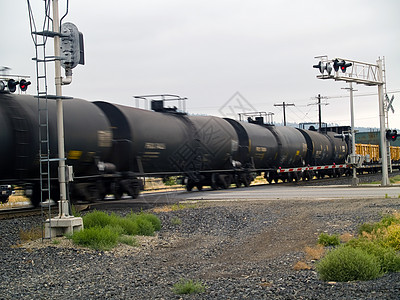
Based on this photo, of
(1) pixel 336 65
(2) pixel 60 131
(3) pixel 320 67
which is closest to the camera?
(2) pixel 60 131

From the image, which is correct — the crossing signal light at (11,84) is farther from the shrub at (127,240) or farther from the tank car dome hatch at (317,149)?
the tank car dome hatch at (317,149)

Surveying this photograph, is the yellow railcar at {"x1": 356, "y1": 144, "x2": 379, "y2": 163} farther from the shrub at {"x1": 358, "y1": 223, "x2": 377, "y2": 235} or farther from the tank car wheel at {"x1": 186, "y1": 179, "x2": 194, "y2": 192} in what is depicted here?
the shrub at {"x1": 358, "y1": 223, "x2": 377, "y2": 235}

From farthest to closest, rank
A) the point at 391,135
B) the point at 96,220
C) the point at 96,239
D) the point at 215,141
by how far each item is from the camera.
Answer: the point at 391,135
the point at 215,141
the point at 96,220
the point at 96,239

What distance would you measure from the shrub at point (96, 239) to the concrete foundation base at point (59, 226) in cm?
33

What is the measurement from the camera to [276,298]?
6180 mm

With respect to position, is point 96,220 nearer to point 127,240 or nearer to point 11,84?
point 127,240

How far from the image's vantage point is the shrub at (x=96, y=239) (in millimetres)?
10477

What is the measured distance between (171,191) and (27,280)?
17480 millimetres

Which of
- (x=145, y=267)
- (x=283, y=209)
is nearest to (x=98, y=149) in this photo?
(x=283, y=209)

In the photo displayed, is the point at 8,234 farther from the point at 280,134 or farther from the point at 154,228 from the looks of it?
the point at 280,134

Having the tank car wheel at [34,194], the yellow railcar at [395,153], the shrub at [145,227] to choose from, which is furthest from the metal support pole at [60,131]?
the yellow railcar at [395,153]

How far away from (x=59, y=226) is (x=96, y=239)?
106cm

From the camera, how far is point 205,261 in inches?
372

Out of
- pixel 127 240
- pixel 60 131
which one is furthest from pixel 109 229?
pixel 60 131
